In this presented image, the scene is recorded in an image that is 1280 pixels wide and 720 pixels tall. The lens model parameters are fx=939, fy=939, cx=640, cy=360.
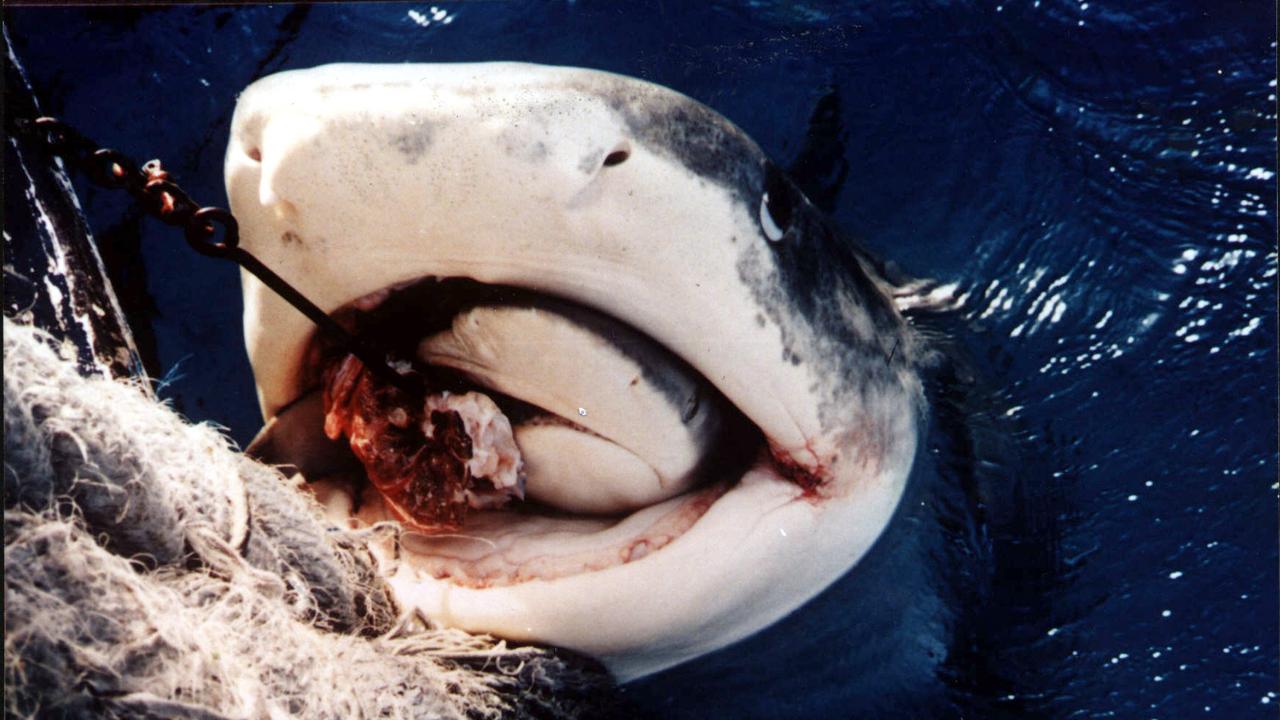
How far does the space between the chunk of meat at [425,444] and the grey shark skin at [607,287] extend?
24mm

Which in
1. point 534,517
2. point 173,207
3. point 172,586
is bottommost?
point 534,517

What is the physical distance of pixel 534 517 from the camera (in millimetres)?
706

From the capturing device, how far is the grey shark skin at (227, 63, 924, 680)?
1.81 feet

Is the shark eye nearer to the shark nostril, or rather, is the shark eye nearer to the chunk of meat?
the shark nostril

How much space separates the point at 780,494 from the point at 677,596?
0.36 ft

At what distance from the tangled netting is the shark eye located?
361 millimetres

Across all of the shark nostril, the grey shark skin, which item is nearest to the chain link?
the grey shark skin

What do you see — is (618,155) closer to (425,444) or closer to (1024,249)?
(425,444)

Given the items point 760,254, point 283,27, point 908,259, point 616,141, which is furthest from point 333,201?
point 908,259

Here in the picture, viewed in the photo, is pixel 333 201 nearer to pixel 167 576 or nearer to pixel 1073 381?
pixel 167 576

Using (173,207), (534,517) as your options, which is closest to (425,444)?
(534,517)

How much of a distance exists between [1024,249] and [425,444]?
687 millimetres

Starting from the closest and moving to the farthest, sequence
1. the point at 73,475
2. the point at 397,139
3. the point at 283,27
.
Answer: the point at 73,475
the point at 397,139
the point at 283,27

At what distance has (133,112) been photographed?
3.19ft
